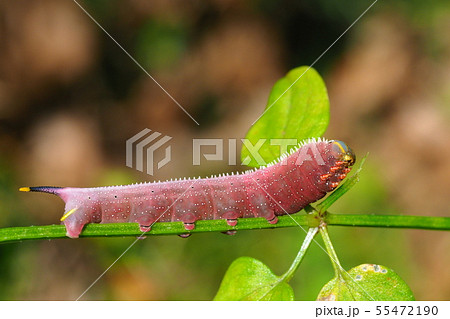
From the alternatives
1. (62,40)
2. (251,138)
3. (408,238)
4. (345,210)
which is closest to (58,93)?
(62,40)

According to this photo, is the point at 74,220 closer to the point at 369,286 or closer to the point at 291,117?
the point at 291,117

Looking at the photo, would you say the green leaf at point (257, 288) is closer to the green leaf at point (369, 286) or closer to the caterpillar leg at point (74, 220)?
the green leaf at point (369, 286)

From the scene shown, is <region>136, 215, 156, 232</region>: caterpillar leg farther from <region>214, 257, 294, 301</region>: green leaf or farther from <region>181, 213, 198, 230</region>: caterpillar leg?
<region>214, 257, 294, 301</region>: green leaf

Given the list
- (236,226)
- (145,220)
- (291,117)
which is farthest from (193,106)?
(236,226)

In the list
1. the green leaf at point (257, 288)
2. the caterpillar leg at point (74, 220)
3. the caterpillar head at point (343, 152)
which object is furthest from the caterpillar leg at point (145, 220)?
the caterpillar head at point (343, 152)

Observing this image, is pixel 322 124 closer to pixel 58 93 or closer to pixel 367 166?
pixel 367 166
